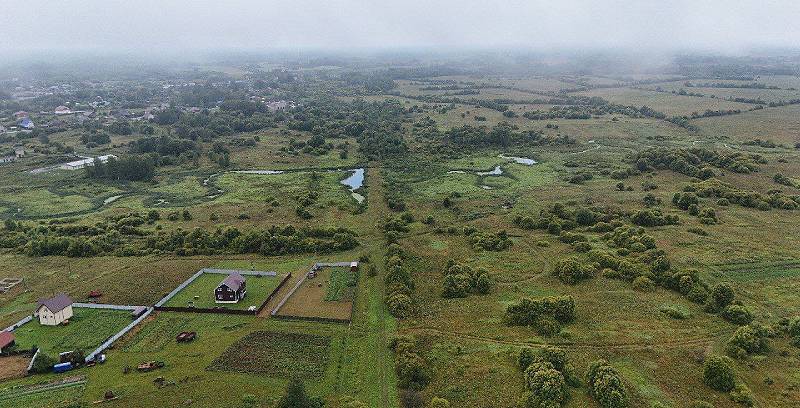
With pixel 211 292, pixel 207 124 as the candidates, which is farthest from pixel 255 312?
pixel 207 124

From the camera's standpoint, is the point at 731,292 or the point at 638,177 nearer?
the point at 731,292

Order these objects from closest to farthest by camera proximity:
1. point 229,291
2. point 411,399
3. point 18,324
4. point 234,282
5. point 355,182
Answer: point 411,399 < point 18,324 < point 229,291 < point 234,282 < point 355,182

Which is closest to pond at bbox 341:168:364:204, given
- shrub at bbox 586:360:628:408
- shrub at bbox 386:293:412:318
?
shrub at bbox 386:293:412:318

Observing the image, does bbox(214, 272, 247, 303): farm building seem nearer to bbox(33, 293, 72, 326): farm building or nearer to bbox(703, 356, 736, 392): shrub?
bbox(33, 293, 72, 326): farm building

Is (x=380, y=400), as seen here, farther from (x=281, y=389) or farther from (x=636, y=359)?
(x=636, y=359)

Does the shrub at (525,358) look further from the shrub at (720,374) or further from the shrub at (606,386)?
the shrub at (720,374)

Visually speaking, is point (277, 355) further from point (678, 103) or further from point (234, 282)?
point (678, 103)

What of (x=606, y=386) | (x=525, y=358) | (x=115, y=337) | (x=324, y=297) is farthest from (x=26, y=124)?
(x=606, y=386)
